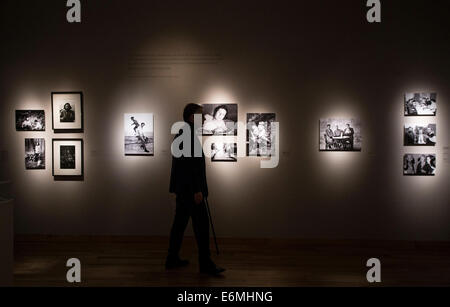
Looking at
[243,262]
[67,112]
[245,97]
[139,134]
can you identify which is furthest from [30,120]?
[243,262]

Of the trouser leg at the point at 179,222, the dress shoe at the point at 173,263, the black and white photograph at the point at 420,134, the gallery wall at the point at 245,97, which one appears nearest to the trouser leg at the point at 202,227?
the trouser leg at the point at 179,222

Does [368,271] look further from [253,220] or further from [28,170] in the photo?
[28,170]

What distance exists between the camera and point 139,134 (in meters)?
6.39

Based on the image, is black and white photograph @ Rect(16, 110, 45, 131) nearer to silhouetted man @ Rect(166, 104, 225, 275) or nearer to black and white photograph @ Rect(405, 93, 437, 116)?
silhouetted man @ Rect(166, 104, 225, 275)

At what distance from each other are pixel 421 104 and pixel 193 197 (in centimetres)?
456

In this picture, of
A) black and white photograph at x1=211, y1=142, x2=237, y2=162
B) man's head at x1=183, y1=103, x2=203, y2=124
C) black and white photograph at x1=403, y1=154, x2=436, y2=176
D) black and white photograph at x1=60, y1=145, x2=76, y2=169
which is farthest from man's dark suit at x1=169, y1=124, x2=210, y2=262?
black and white photograph at x1=403, y1=154, x2=436, y2=176

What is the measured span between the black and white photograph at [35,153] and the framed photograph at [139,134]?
1696mm

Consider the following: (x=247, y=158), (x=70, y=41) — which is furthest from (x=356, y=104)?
(x=70, y=41)

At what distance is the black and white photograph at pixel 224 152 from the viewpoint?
6.30 m

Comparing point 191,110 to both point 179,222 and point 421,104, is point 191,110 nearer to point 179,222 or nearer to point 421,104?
point 179,222

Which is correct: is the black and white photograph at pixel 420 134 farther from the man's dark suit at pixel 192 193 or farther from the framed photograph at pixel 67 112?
the framed photograph at pixel 67 112

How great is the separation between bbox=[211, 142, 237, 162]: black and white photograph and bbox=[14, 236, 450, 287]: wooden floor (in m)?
1.56

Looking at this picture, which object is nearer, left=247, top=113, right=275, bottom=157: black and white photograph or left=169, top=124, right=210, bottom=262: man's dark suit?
left=169, top=124, right=210, bottom=262: man's dark suit

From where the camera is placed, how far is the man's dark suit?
186 inches
